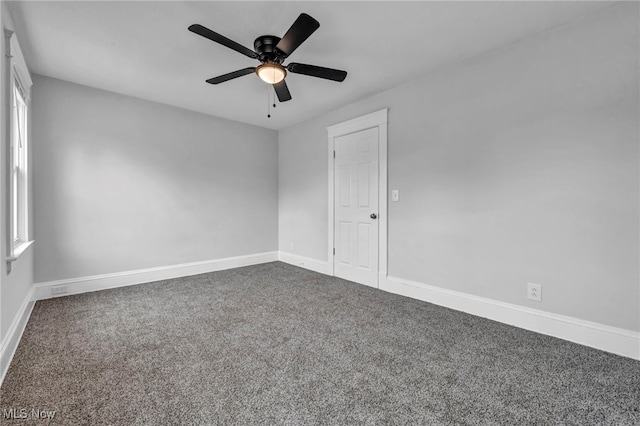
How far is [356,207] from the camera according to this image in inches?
154

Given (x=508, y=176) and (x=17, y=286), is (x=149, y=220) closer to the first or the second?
(x=17, y=286)

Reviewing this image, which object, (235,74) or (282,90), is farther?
(282,90)

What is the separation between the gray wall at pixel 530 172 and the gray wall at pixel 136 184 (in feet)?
8.18

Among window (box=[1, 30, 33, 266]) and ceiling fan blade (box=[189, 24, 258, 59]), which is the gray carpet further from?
ceiling fan blade (box=[189, 24, 258, 59])

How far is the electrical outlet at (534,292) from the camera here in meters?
2.39

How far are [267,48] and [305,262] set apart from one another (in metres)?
3.17

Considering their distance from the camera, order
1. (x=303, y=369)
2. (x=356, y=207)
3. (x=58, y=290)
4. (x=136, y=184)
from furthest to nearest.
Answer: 1. (x=356, y=207)
2. (x=136, y=184)
3. (x=58, y=290)
4. (x=303, y=369)

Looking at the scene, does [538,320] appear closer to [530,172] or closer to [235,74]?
[530,172]

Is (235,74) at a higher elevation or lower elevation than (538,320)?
higher

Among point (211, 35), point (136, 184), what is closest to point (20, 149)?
point (136, 184)

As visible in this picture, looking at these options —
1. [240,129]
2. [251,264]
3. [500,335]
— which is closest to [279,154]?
[240,129]

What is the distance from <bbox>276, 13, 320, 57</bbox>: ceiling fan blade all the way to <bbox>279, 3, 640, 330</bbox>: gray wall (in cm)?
170

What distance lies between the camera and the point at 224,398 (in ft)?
5.11

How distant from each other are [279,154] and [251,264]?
198cm
